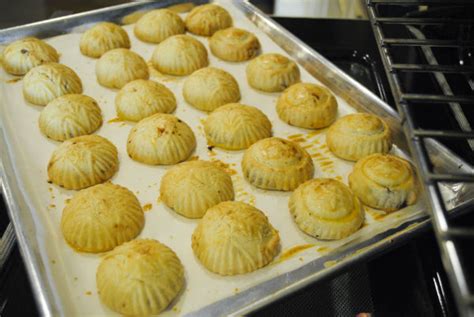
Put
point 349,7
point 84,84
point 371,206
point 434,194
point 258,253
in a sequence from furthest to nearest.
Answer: point 349,7
point 84,84
point 371,206
point 258,253
point 434,194

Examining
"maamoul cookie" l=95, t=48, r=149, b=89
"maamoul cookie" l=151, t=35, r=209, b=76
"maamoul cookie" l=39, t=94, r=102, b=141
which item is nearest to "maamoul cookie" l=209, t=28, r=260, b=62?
"maamoul cookie" l=151, t=35, r=209, b=76

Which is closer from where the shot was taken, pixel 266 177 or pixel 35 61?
pixel 266 177

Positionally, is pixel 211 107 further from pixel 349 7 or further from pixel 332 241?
pixel 349 7

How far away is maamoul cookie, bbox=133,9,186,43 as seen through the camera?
2748 mm

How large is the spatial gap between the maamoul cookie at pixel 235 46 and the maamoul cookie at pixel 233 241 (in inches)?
46.7

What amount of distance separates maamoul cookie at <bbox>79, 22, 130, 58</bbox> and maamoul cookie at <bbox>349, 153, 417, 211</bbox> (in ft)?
5.09

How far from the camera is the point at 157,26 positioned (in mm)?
2742

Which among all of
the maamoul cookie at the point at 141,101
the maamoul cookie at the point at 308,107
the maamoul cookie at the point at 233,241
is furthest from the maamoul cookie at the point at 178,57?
the maamoul cookie at the point at 233,241

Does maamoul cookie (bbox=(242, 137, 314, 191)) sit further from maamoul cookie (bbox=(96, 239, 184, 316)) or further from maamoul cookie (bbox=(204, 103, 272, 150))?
maamoul cookie (bbox=(96, 239, 184, 316))

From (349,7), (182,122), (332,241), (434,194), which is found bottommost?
(332,241)

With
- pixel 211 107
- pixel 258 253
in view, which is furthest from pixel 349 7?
pixel 258 253

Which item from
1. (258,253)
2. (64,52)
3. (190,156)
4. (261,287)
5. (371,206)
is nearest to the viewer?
(261,287)

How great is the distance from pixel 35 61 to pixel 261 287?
1.75 m

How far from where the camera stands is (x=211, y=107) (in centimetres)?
230
